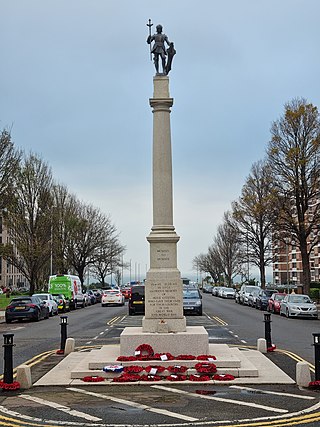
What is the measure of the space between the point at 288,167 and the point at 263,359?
2779 centimetres

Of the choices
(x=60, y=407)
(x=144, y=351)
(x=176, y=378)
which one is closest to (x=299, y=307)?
(x=144, y=351)

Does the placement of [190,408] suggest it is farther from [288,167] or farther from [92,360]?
[288,167]

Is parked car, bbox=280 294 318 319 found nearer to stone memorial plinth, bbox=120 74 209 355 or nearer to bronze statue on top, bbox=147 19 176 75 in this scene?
stone memorial plinth, bbox=120 74 209 355

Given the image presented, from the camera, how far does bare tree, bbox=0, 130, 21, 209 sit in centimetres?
3447

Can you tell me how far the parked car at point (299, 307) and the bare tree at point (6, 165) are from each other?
1738cm

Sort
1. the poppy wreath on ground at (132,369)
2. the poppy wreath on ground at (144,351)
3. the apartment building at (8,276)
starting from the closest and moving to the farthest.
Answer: the poppy wreath on ground at (132,369)
the poppy wreath on ground at (144,351)
the apartment building at (8,276)

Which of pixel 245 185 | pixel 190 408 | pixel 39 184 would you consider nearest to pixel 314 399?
pixel 190 408

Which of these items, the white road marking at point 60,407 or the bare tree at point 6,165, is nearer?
the white road marking at point 60,407

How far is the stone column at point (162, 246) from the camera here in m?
14.4

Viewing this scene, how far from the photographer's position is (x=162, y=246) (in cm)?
1481

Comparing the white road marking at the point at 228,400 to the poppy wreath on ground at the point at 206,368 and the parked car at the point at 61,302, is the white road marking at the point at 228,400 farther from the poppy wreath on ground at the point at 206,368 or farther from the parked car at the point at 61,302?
the parked car at the point at 61,302

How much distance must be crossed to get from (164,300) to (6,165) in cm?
2262

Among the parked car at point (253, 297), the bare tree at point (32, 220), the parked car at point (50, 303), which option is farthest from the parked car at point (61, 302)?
the parked car at point (253, 297)

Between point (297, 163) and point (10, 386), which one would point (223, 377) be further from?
point (297, 163)
